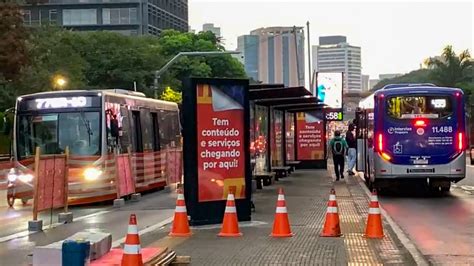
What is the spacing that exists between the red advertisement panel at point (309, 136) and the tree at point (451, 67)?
5254cm

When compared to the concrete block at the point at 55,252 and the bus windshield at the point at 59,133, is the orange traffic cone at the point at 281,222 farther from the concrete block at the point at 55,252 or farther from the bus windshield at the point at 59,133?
the bus windshield at the point at 59,133

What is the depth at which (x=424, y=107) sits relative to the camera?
2275cm

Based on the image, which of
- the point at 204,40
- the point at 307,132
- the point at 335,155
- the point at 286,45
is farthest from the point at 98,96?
the point at 286,45

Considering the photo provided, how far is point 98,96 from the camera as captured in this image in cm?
2102

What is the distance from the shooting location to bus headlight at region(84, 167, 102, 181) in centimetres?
2012

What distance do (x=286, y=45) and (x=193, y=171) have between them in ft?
273

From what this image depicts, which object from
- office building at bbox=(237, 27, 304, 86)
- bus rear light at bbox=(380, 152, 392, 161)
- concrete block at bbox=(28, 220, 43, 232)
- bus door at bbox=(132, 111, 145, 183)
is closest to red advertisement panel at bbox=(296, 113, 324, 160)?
bus door at bbox=(132, 111, 145, 183)

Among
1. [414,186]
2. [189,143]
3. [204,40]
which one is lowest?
[414,186]

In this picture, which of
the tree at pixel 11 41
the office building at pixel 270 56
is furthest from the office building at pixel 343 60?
the tree at pixel 11 41

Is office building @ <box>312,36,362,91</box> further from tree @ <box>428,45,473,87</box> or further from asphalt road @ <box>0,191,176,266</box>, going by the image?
asphalt road @ <box>0,191,176,266</box>

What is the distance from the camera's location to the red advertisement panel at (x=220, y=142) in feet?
45.8

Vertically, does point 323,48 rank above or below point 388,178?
above

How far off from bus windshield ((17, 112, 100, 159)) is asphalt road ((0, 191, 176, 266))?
1650 mm

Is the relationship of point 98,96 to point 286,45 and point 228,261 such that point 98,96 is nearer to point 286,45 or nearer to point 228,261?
point 228,261
